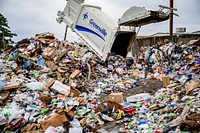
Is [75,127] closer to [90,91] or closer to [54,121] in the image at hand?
[54,121]

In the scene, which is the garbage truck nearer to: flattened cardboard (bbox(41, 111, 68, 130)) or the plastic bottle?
the plastic bottle

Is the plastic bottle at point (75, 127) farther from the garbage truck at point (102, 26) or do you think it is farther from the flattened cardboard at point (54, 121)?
the garbage truck at point (102, 26)

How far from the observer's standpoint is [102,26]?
250 inches

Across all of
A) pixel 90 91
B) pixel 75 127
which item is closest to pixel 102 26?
pixel 90 91

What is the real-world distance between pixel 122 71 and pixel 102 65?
2.67ft

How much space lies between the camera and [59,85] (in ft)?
16.9

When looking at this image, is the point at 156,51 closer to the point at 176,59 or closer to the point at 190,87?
the point at 176,59

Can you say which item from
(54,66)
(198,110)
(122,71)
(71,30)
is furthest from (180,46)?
(198,110)

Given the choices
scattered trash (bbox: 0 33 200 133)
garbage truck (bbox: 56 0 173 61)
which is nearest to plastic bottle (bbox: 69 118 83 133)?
scattered trash (bbox: 0 33 200 133)

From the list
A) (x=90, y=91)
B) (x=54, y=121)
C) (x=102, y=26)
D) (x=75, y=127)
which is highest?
(x=102, y=26)

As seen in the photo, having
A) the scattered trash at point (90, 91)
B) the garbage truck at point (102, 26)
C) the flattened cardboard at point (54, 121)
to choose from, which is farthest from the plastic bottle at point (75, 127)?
the garbage truck at point (102, 26)

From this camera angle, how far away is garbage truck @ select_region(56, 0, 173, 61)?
5760mm

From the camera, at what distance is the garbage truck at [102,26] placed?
576 cm

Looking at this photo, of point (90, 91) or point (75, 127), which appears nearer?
point (75, 127)
